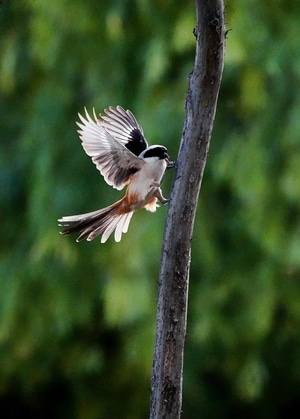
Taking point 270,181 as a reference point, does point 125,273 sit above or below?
below

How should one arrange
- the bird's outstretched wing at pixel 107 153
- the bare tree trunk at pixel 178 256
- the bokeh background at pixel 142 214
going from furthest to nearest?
the bokeh background at pixel 142 214
the bird's outstretched wing at pixel 107 153
the bare tree trunk at pixel 178 256

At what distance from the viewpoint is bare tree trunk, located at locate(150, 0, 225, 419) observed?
2.49m

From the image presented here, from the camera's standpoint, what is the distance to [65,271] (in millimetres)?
6992

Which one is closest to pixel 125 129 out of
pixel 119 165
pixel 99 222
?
pixel 119 165

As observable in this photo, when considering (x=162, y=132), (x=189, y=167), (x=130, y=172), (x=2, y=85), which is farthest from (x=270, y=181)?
(x=189, y=167)

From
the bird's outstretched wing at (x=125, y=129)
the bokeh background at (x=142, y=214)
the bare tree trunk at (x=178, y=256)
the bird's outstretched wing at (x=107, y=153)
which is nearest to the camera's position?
the bare tree trunk at (x=178, y=256)

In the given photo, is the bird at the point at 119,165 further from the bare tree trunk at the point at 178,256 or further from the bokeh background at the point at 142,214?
the bokeh background at the point at 142,214

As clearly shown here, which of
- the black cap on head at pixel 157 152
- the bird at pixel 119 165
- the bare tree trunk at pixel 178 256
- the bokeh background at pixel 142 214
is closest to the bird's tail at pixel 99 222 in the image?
the bird at pixel 119 165

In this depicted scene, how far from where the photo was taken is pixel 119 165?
10.1ft

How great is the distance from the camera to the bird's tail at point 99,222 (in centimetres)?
300

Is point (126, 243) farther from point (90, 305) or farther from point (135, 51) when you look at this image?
point (135, 51)

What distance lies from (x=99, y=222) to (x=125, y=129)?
302 mm

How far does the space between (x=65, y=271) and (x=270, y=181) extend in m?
1.60

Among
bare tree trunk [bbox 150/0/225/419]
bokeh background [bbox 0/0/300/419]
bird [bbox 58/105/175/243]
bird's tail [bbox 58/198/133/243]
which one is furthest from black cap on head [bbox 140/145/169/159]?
bokeh background [bbox 0/0/300/419]
